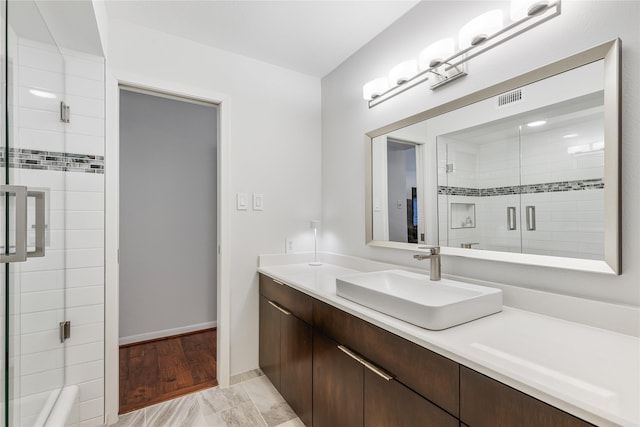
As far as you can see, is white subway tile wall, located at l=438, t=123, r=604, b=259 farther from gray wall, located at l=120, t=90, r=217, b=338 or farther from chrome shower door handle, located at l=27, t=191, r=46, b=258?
gray wall, located at l=120, t=90, r=217, b=338

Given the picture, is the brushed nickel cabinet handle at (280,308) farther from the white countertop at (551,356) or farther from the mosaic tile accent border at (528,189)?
the mosaic tile accent border at (528,189)

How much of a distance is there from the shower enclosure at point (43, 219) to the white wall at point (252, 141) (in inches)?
17.7

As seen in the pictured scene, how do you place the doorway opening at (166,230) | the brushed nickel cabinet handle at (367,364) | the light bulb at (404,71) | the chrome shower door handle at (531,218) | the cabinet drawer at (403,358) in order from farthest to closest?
the doorway opening at (166,230), the light bulb at (404,71), the chrome shower door handle at (531,218), the brushed nickel cabinet handle at (367,364), the cabinet drawer at (403,358)

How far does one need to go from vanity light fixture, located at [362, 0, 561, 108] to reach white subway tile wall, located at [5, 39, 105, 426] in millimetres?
1748

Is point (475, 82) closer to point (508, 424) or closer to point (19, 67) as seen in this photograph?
point (508, 424)

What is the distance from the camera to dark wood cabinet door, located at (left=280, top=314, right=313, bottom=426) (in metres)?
1.61

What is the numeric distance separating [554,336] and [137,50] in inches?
A: 101

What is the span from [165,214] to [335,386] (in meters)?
2.42

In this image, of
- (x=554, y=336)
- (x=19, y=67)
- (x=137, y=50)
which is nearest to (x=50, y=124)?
(x=19, y=67)

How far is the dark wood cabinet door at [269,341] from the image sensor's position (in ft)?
6.54

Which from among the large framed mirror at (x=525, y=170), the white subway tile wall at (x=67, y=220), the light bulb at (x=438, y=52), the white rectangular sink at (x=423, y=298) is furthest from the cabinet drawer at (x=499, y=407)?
the white subway tile wall at (x=67, y=220)

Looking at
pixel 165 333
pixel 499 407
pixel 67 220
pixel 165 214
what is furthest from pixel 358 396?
Result: pixel 165 214

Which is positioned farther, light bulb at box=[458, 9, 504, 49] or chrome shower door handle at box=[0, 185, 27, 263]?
light bulb at box=[458, 9, 504, 49]

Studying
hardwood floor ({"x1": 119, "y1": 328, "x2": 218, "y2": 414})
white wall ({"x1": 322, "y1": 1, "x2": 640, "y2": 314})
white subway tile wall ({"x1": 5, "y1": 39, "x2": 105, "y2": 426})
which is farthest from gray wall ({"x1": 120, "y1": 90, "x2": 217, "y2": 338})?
white wall ({"x1": 322, "y1": 1, "x2": 640, "y2": 314})
